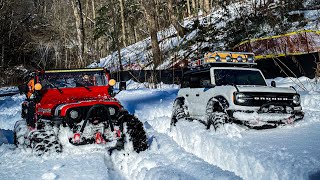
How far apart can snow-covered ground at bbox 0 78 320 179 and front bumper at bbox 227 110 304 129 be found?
0.15 meters

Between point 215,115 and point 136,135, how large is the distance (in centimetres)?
176

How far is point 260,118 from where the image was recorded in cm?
724

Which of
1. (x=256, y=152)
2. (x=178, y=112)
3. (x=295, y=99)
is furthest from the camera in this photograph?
(x=178, y=112)

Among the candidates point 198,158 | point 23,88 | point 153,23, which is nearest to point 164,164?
point 198,158

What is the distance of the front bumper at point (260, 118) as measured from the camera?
725 centimetres

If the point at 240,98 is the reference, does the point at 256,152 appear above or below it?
below

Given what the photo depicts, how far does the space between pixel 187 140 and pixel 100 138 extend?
207 centimetres

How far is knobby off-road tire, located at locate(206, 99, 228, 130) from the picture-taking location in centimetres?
729

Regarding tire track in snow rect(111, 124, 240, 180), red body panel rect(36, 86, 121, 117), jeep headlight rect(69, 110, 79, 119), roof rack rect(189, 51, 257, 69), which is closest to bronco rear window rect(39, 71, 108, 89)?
red body panel rect(36, 86, 121, 117)

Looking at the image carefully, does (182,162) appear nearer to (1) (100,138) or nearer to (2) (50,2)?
(1) (100,138)

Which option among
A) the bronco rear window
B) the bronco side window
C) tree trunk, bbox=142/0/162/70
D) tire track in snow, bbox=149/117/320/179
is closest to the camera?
tire track in snow, bbox=149/117/320/179

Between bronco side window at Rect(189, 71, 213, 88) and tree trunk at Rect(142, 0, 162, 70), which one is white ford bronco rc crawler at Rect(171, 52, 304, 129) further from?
tree trunk at Rect(142, 0, 162, 70)

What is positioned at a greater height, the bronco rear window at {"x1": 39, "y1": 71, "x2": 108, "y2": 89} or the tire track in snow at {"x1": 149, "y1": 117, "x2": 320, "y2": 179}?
the bronco rear window at {"x1": 39, "y1": 71, "x2": 108, "y2": 89}

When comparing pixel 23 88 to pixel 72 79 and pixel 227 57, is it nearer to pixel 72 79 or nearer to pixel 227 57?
pixel 72 79
